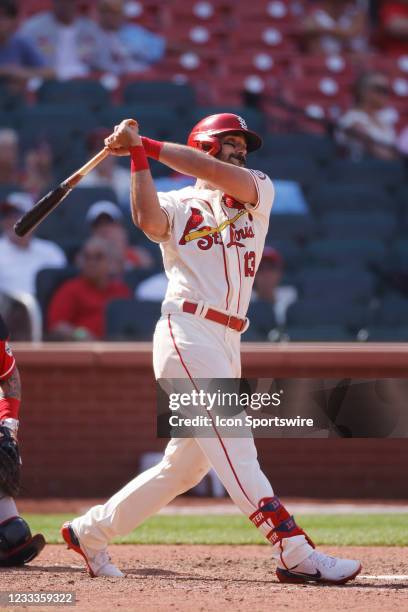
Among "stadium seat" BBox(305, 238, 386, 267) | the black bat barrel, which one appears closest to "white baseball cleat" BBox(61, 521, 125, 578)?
the black bat barrel

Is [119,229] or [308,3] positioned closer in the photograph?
[119,229]

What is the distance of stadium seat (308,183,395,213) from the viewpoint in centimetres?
1047

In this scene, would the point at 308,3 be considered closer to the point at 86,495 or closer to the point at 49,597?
the point at 86,495

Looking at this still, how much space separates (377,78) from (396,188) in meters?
1.28

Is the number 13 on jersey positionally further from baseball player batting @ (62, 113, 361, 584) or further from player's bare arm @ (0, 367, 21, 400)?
player's bare arm @ (0, 367, 21, 400)

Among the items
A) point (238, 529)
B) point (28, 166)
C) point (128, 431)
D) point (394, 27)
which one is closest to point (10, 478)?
point (238, 529)

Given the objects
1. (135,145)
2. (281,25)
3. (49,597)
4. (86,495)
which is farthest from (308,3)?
(49,597)

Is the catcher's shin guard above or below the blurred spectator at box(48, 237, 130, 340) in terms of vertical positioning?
below

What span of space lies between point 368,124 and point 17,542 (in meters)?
7.70

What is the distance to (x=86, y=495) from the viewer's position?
7.98 metres

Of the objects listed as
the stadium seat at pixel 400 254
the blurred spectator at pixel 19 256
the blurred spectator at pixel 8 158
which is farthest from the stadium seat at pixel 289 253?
the blurred spectator at pixel 8 158

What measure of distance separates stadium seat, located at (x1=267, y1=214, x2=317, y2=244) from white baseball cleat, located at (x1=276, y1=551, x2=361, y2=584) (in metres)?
5.76

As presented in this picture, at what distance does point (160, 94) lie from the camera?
11250 millimetres

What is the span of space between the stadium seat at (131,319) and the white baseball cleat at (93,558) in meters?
3.68
